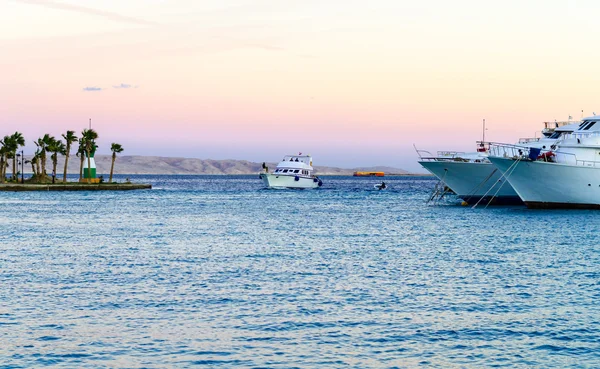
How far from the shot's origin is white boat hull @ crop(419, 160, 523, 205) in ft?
243

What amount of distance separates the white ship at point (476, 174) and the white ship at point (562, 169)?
6.41m

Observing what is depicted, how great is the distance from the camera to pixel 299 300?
2295 centimetres

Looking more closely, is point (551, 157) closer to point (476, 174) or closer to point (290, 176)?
point (476, 174)

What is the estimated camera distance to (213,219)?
63.1 m

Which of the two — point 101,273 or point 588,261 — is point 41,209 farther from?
point 588,261

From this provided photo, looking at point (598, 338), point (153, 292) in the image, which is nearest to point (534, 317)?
point (598, 338)

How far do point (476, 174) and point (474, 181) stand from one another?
2177 mm

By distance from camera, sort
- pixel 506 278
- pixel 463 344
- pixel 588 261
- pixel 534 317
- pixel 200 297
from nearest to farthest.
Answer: pixel 463 344 → pixel 534 317 → pixel 200 297 → pixel 506 278 → pixel 588 261

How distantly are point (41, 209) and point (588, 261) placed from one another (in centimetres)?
5440

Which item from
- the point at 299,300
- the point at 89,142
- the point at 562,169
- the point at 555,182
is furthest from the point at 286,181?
the point at 299,300

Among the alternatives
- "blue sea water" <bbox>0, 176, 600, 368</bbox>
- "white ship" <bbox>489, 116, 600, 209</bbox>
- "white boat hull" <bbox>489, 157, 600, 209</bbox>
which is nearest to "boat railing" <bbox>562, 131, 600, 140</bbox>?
"white ship" <bbox>489, 116, 600, 209</bbox>

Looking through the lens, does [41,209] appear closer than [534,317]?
No

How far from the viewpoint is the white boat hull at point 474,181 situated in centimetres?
7394

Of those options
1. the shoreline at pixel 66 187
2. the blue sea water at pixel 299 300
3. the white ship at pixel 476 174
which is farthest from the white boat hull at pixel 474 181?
the shoreline at pixel 66 187
